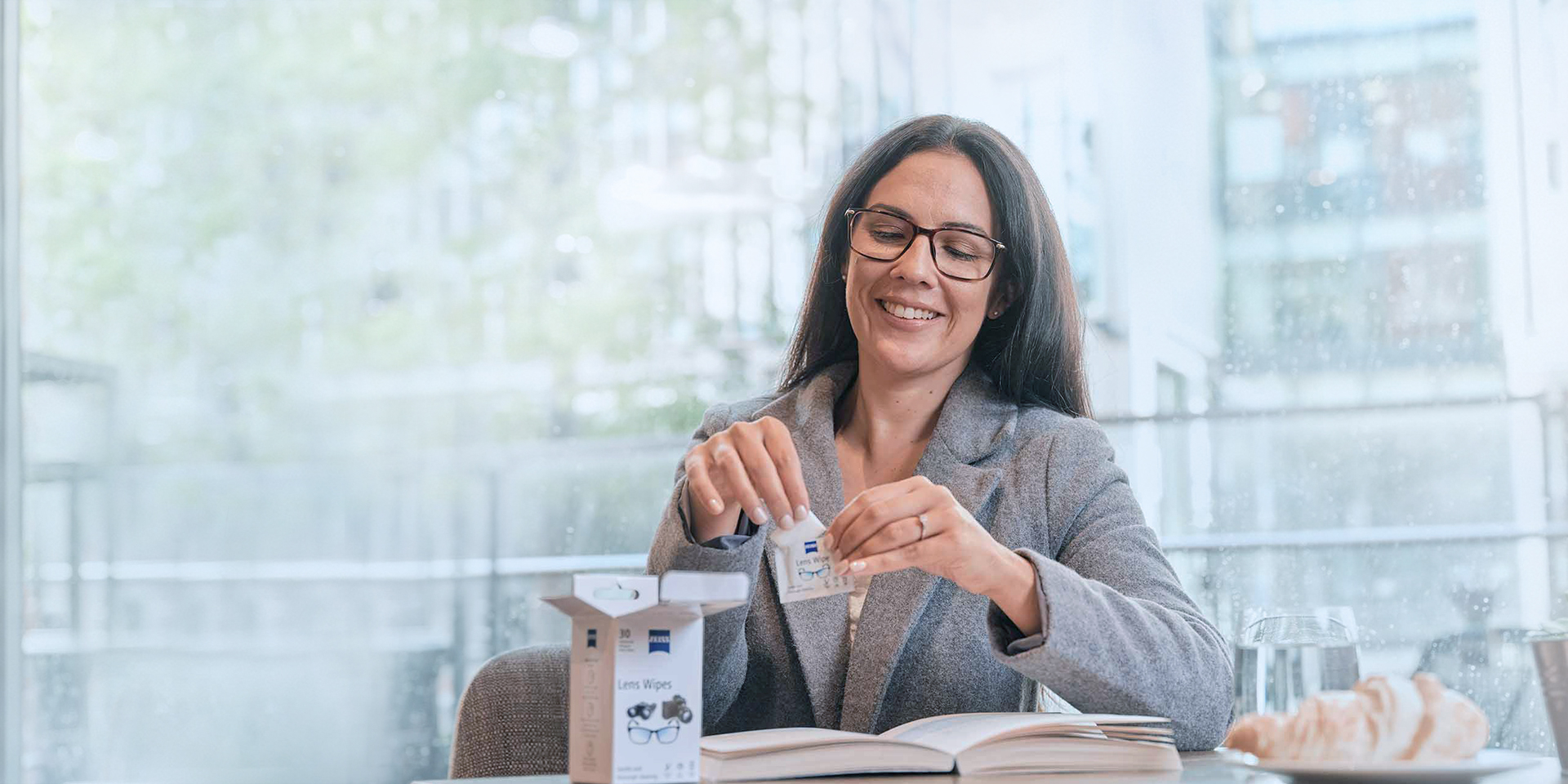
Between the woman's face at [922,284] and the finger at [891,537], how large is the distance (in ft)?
1.66

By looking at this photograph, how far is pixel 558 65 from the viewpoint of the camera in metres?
3.27

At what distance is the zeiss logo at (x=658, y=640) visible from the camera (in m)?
1.03

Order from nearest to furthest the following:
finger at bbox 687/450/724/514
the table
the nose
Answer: the table → finger at bbox 687/450/724/514 → the nose

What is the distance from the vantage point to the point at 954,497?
1.46 m

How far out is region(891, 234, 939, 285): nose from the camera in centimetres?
171

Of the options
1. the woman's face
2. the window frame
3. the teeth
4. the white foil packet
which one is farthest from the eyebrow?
the window frame

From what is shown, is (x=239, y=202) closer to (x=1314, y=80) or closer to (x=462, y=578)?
(x=462, y=578)

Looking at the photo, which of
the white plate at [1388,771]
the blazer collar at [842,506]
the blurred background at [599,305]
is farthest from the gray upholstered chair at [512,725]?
the blurred background at [599,305]

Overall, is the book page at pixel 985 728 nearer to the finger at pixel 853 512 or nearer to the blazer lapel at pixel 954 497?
the finger at pixel 853 512

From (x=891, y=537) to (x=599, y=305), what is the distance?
2.09m

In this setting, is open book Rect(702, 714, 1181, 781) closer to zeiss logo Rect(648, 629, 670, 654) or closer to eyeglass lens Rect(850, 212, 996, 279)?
zeiss logo Rect(648, 629, 670, 654)

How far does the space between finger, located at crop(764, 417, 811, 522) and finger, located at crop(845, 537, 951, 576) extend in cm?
6

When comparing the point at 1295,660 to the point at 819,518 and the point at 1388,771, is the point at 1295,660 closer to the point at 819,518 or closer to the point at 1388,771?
the point at 1388,771

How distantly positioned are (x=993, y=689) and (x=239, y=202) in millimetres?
2437
